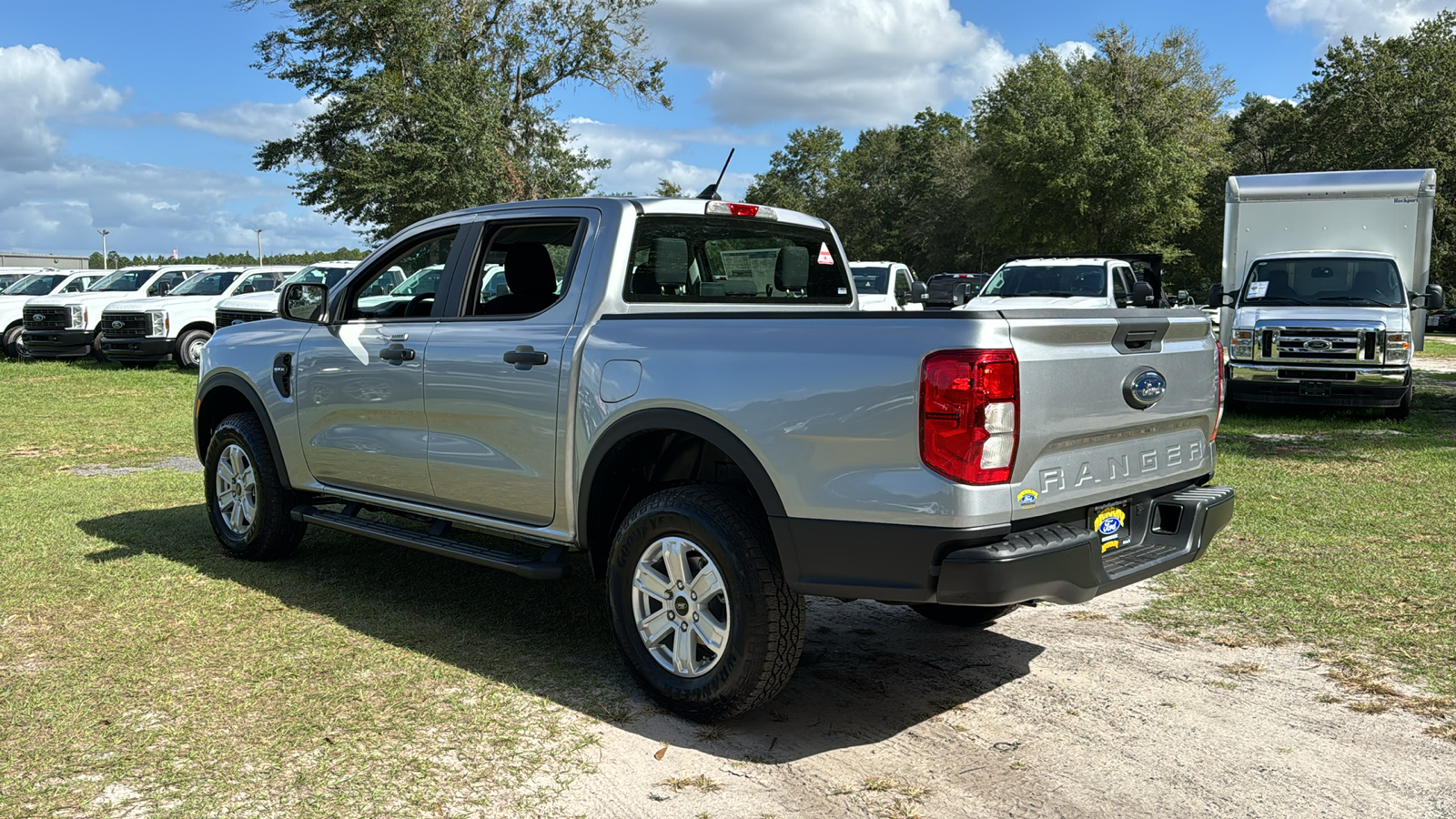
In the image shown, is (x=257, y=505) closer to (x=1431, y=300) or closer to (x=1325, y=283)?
(x=1325, y=283)

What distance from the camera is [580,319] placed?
4602mm

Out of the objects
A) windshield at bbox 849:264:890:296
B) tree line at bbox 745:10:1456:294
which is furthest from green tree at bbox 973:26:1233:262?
windshield at bbox 849:264:890:296

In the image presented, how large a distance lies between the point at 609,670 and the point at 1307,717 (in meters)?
2.63

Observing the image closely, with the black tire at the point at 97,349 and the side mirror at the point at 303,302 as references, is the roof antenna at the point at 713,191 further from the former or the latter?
the black tire at the point at 97,349

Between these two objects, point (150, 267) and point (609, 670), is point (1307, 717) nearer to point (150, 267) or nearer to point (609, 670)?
point (609, 670)

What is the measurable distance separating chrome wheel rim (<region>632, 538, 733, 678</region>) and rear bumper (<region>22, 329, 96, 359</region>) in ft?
70.0

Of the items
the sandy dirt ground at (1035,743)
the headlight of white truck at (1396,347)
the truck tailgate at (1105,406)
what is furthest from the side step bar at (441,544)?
the headlight of white truck at (1396,347)

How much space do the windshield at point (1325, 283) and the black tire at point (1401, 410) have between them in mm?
1115

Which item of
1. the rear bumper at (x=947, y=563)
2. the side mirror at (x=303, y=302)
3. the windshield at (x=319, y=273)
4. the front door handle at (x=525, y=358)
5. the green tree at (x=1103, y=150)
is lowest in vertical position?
the rear bumper at (x=947, y=563)

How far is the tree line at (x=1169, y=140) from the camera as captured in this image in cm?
3959

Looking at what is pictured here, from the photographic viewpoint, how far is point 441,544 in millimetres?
5094

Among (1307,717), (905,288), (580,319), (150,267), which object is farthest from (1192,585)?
(150,267)

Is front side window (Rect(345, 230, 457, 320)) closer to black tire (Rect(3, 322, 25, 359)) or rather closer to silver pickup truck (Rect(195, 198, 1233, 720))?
A: silver pickup truck (Rect(195, 198, 1233, 720))

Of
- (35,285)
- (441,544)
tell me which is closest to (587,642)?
(441,544)
